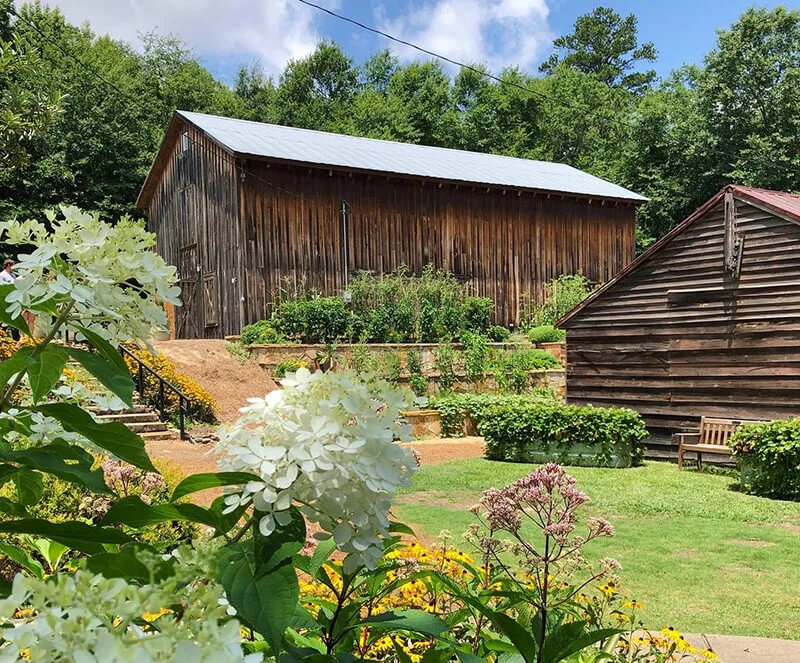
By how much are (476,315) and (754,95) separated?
2363cm

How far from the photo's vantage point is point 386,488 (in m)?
1.29

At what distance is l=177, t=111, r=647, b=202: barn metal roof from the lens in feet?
72.3

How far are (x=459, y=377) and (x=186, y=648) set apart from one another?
19.8 metres

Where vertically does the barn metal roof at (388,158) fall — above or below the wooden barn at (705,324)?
above

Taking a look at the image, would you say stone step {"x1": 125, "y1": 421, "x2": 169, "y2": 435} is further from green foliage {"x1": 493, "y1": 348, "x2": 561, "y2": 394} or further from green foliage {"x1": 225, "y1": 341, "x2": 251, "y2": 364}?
green foliage {"x1": 493, "y1": 348, "x2": 561, "y2": 394}

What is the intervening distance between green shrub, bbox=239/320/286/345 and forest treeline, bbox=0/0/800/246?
470 inches

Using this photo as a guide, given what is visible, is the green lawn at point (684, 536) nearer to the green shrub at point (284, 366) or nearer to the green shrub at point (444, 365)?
the green shrub at point (284, 366)

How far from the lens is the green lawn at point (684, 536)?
6.01 m

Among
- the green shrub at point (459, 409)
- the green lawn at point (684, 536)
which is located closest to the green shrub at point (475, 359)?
the green shrub at point (459, 409)

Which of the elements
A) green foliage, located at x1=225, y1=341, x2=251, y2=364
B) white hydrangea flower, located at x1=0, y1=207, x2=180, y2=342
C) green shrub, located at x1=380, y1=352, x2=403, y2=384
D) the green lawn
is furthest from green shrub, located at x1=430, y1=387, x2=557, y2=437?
white hydrangea flower, located at x1=0, y1=207, x2=180, y2=342

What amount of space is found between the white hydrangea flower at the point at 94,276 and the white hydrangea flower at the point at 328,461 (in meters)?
0.34

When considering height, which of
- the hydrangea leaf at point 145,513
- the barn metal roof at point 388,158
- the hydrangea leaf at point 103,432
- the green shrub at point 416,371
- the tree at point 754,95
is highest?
the tree at point 754,95

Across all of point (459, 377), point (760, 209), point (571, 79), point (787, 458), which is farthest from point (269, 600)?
point (571, 79)

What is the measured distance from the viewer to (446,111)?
45.8 m
